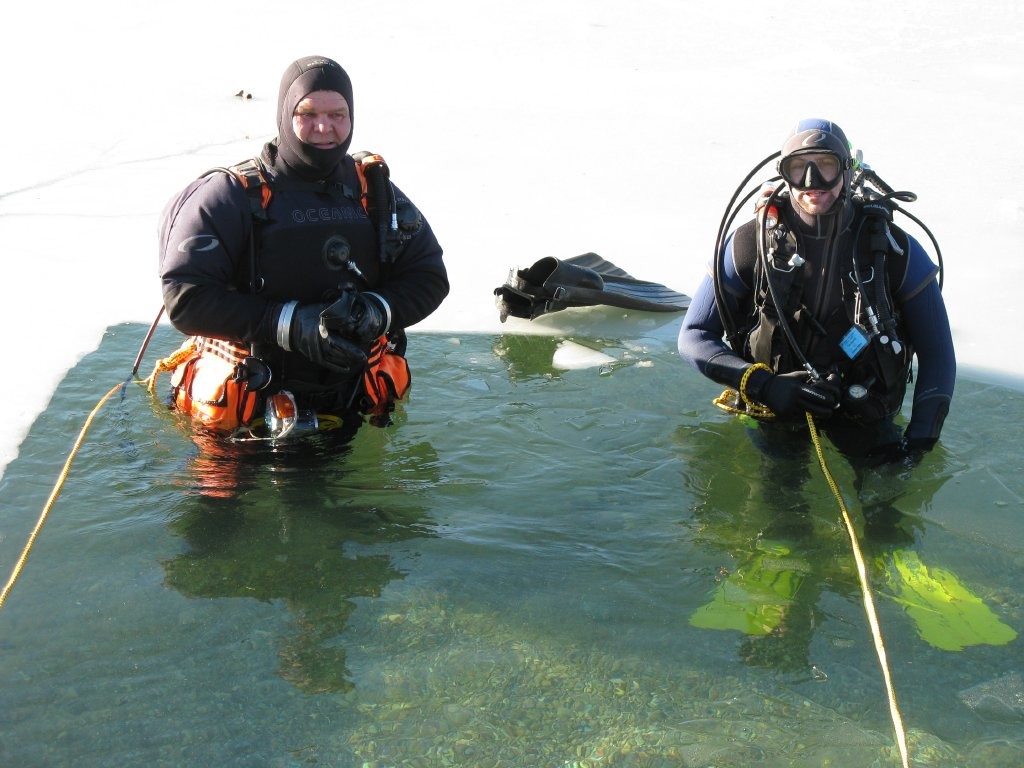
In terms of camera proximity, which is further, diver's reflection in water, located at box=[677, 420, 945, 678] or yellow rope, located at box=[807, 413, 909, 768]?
diver's reflection in water, located at box=[677, 420, 945, 678]

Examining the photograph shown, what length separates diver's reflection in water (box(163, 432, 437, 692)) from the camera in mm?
2689

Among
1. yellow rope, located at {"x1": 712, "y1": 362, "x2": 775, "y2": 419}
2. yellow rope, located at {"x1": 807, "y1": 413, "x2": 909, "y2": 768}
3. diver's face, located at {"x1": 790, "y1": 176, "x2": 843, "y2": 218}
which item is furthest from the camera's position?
yellow rope, located at {"x1": 712, "y1": 362, "x2": 775, "y2": 419}

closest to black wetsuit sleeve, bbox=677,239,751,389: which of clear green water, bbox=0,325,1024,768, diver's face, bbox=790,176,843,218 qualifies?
diver's face, bbox=790,176,843,218

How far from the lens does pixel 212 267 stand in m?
3.10

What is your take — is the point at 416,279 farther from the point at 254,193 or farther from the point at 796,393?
the point at 796,393

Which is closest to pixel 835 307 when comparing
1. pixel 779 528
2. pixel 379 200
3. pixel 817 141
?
pixel 817 141

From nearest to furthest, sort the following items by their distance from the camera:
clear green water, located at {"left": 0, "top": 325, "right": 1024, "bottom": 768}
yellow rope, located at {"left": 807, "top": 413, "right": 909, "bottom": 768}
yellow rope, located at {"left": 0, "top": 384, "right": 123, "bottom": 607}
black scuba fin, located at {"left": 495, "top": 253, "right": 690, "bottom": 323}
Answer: yellow rope, located at {"left": 807, "top": 413, "right": 909, "bottom": 768}, clear green water, located at {"left": 0, "top": 325, "right": 1024, "bottom": 768}, yellow rope, located at {"left": 0, "top": 384, "right": 123, "bottom": 607}, black scuba fin, located at {"left": 495, "top": 253, "right": 690, "bottom": 323}

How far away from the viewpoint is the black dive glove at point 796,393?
3.23 m

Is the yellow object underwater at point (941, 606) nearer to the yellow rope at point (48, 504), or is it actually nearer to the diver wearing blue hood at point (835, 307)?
the diver wearing blue hood at point (835, 307)

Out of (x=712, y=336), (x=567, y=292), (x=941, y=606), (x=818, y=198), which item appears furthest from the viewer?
(x=567, y=292)

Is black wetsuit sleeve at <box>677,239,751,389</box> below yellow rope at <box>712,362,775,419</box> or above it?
above

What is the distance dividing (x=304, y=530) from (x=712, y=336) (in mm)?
1453

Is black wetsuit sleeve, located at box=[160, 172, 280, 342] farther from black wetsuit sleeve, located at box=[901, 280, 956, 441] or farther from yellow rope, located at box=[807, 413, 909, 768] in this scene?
black wetsuit sleeve, located at box=[901, 280, 956, 441]

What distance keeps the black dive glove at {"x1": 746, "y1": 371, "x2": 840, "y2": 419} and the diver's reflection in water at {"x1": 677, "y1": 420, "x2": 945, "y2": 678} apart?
30 centimetres
